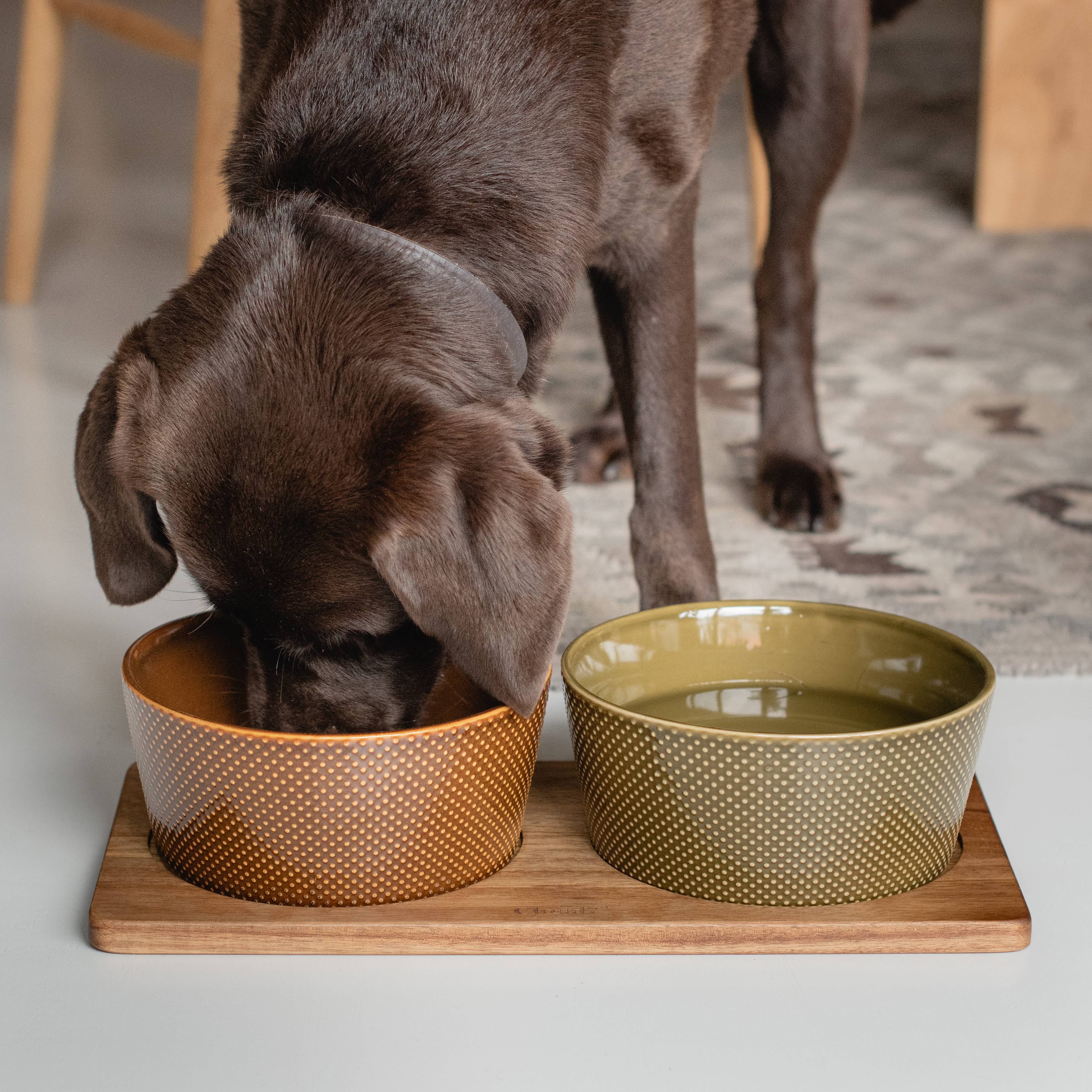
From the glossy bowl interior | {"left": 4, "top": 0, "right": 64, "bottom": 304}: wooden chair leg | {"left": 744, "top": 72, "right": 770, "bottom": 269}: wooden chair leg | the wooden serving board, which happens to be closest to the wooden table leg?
{"left": 744, "top": 72, "right": 770, "bottom": 269}: wooden chair leg

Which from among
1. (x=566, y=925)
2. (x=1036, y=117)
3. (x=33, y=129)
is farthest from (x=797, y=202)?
(x=1036, y=117)

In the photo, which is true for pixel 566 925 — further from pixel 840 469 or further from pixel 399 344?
pixel 840 469

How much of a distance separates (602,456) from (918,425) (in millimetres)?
654

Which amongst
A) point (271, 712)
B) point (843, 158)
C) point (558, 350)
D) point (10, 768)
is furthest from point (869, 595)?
point (558, 350)

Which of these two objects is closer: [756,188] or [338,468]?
[338,468]

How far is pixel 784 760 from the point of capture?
1042 mm

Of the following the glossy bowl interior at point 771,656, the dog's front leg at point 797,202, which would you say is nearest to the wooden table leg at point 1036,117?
the dog's front leg at point 797,202

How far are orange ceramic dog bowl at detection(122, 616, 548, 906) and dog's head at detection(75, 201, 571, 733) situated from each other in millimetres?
80

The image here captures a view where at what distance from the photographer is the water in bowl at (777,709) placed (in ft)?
4.22

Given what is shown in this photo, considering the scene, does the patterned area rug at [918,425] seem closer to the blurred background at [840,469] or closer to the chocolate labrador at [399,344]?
the blurred background at [840,469]

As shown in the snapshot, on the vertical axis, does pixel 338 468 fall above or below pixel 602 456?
above

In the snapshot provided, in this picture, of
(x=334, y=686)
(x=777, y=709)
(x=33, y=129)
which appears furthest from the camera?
(x=33, y=129)

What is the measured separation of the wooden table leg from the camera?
13.4 ft

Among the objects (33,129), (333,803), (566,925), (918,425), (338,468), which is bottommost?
(918,425)
